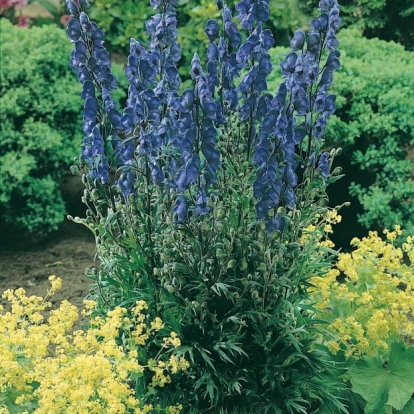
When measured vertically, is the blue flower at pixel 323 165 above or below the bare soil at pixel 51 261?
above

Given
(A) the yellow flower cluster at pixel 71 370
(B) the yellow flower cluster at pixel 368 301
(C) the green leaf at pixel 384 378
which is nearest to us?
(A) the yellow flower cluster at pixel 71 370

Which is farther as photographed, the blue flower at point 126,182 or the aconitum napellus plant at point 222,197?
the blue flower at point 126,182

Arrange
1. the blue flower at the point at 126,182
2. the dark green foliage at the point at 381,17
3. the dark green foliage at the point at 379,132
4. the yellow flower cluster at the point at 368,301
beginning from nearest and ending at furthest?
the blue flower at the point at 126,182
the yellow flower cluster at the point at 368,301
the dark green foliage at the point at 379,132
the dark green foliage at the point at 381,17

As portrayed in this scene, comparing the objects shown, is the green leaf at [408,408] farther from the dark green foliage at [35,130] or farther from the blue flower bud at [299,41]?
the dark green foliage at [35,130]

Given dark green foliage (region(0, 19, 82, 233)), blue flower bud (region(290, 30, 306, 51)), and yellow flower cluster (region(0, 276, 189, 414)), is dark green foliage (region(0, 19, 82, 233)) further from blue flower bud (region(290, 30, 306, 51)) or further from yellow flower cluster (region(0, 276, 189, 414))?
blue flower bud (region(290, 30, 306, 51))

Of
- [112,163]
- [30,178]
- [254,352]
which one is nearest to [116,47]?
[30,178]

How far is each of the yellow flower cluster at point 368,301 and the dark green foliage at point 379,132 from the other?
4.94 ft

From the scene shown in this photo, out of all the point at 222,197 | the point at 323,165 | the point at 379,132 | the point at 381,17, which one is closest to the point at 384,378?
the point at 323,165

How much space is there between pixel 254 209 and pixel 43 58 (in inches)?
137

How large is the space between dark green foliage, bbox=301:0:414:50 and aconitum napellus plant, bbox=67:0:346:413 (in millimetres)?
4497

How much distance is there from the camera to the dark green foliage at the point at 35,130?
5.98m

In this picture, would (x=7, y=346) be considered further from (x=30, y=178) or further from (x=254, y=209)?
(x=30, y=178)

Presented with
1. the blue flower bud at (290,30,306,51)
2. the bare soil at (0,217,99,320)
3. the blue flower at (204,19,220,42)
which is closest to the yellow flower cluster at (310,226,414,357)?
the blue flower bud at (290,30,306,51)

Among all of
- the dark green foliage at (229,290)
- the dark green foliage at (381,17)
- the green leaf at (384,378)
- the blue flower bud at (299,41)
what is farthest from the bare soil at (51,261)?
the dark green foliage at (381,17)
